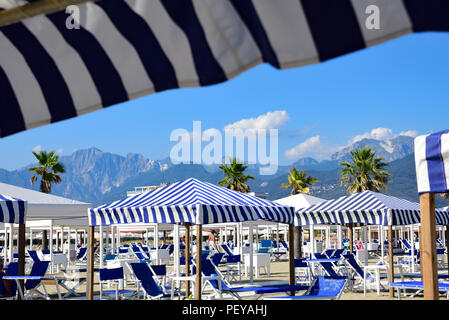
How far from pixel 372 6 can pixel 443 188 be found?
10.9ft

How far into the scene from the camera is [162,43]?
6.22 ft

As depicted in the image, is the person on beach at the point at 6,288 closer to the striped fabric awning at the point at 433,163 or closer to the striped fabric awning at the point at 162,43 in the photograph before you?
the striped fabric awning at the point at 433,163

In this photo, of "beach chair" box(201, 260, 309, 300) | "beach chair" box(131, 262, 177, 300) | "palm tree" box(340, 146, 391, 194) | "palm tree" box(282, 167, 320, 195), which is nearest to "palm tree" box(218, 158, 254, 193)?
"palm tree" box(282, 167, 320, 195)

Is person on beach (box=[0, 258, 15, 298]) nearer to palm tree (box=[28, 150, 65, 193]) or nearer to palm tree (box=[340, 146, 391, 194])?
palm tree (box=[28, 150, 65, 193])

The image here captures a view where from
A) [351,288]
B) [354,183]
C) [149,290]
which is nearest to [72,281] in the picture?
[149,290]

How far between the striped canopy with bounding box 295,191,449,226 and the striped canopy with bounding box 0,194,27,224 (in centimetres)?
586

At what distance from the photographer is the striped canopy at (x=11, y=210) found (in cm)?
975

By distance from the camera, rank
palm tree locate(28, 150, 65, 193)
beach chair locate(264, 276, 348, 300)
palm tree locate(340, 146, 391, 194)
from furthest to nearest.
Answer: palm tree locate(340, 146, 391, 194) < palm tree locate(28, 150, 65, 193) < beach chair locate(264, 276, 348, 300)

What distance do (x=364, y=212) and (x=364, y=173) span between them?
127 feet

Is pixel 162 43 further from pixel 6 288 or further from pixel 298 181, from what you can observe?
pixel 298 181

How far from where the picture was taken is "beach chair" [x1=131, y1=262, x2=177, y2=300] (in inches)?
420

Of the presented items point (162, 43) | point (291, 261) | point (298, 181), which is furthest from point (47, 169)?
point (162, 43)
